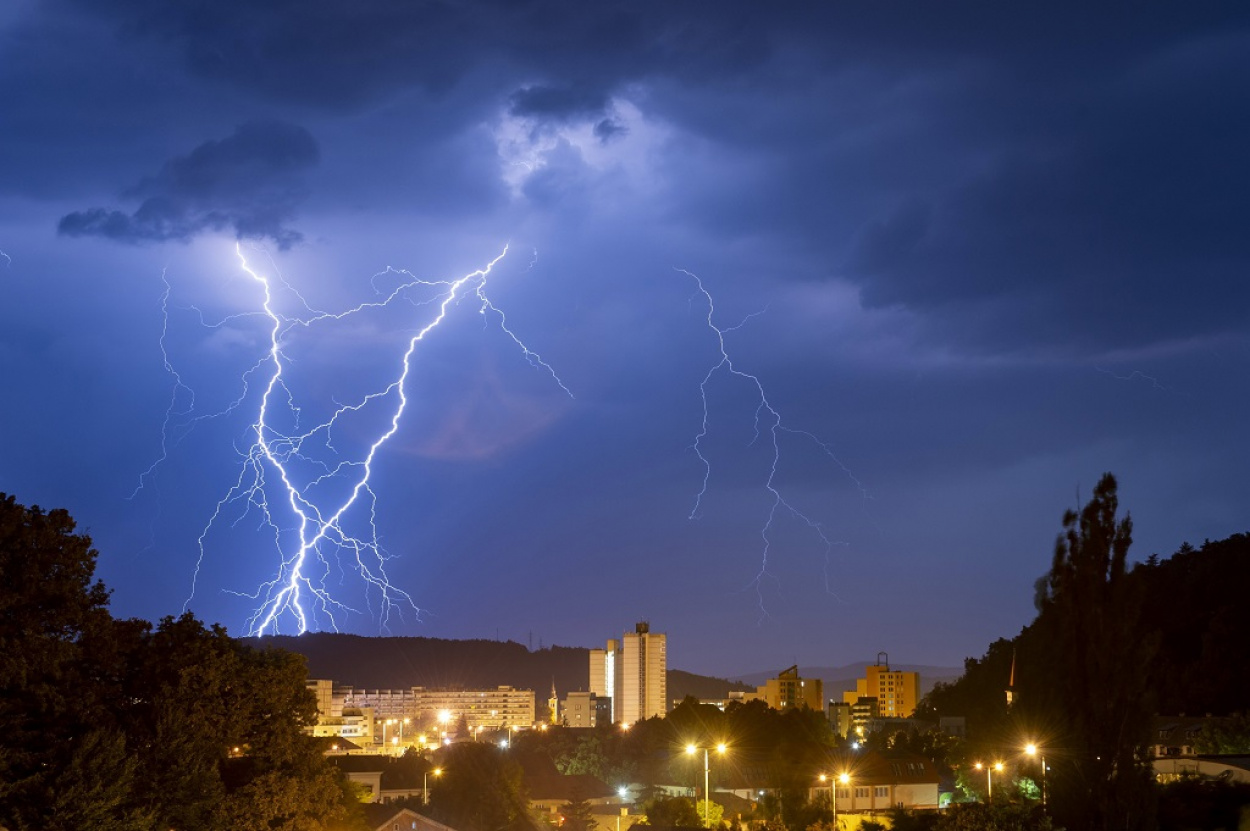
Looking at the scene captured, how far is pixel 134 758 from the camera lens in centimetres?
2028

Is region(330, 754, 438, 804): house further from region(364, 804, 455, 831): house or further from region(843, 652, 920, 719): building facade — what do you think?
region(843, 652, 920, 719): building facade

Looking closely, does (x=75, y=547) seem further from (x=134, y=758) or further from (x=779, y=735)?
(x=779, y=735)

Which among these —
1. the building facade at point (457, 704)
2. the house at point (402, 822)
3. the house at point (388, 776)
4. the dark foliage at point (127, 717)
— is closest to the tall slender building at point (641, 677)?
the building facade at point (457, 704)

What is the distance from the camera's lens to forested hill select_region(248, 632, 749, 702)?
158125mm

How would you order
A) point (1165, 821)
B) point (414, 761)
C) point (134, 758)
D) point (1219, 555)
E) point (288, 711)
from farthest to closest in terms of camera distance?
point (1219, 555), point (414, 761), point (288, 711), point (1165, 821), point (134, 758)

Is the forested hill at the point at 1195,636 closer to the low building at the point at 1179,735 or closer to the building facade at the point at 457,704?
the low building at the point at 1179,735

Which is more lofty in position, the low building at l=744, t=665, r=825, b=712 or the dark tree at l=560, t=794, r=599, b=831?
the low building at l=744, t=665, r=825, b=712

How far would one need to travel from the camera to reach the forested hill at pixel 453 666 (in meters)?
158

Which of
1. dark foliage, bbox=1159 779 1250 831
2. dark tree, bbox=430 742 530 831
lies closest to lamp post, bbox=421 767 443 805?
dark tree, bbox=430 742 530 831

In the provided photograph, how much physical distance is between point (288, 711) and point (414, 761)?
29950mm

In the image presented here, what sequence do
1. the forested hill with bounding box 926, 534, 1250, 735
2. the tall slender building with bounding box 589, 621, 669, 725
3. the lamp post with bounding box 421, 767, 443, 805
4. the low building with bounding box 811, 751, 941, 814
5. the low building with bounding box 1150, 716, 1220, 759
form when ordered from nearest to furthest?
the low building with bounding box 1150, 716, 1220, 759, the low building with bounding box 811, 751, 941, 814, the lamp post with bounding box 421, 767, 443, 805, the forested hill with bounding box 926, 534, 1250, 735, the tall slender building with bounding box 589, 621, 669, 725

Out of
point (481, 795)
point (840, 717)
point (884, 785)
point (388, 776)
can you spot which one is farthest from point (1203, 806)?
point (840, 717)

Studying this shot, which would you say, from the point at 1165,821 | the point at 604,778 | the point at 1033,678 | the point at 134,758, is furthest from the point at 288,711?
the point at 604,778

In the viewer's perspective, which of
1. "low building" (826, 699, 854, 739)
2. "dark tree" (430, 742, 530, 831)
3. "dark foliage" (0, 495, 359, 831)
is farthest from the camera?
"low building" (826, 699, 854, 739)
